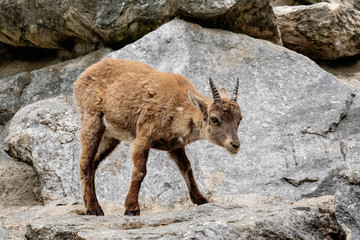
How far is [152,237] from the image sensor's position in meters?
5.72

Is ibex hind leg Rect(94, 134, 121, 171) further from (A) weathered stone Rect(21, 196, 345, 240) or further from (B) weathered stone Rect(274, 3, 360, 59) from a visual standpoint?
(B) weathered stone Rect(274, 3, 360, 59)

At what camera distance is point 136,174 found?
794 cm

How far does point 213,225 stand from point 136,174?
7.94 ft

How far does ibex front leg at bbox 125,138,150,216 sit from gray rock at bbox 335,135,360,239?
300cm

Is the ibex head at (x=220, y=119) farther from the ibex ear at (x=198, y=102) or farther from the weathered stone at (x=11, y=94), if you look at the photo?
the weathered stone at (x=11, y=94)

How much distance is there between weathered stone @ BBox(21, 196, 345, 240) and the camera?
576 centimetres

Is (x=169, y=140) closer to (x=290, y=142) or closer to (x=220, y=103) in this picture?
(x=220, y=103)

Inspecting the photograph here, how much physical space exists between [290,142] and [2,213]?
5.44m

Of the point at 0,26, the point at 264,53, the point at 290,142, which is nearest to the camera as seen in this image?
the point at 290,142

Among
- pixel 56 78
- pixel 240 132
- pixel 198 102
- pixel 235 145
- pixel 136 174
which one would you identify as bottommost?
pixel 240 132

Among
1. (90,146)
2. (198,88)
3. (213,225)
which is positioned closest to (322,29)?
(198,88)

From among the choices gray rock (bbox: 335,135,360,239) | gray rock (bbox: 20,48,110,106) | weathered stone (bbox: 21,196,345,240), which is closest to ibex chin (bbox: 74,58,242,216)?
weathered stone (bbox: 21,196,345,240)

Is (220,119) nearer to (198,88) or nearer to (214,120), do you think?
(214,120)

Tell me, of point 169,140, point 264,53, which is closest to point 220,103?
point 169,140
